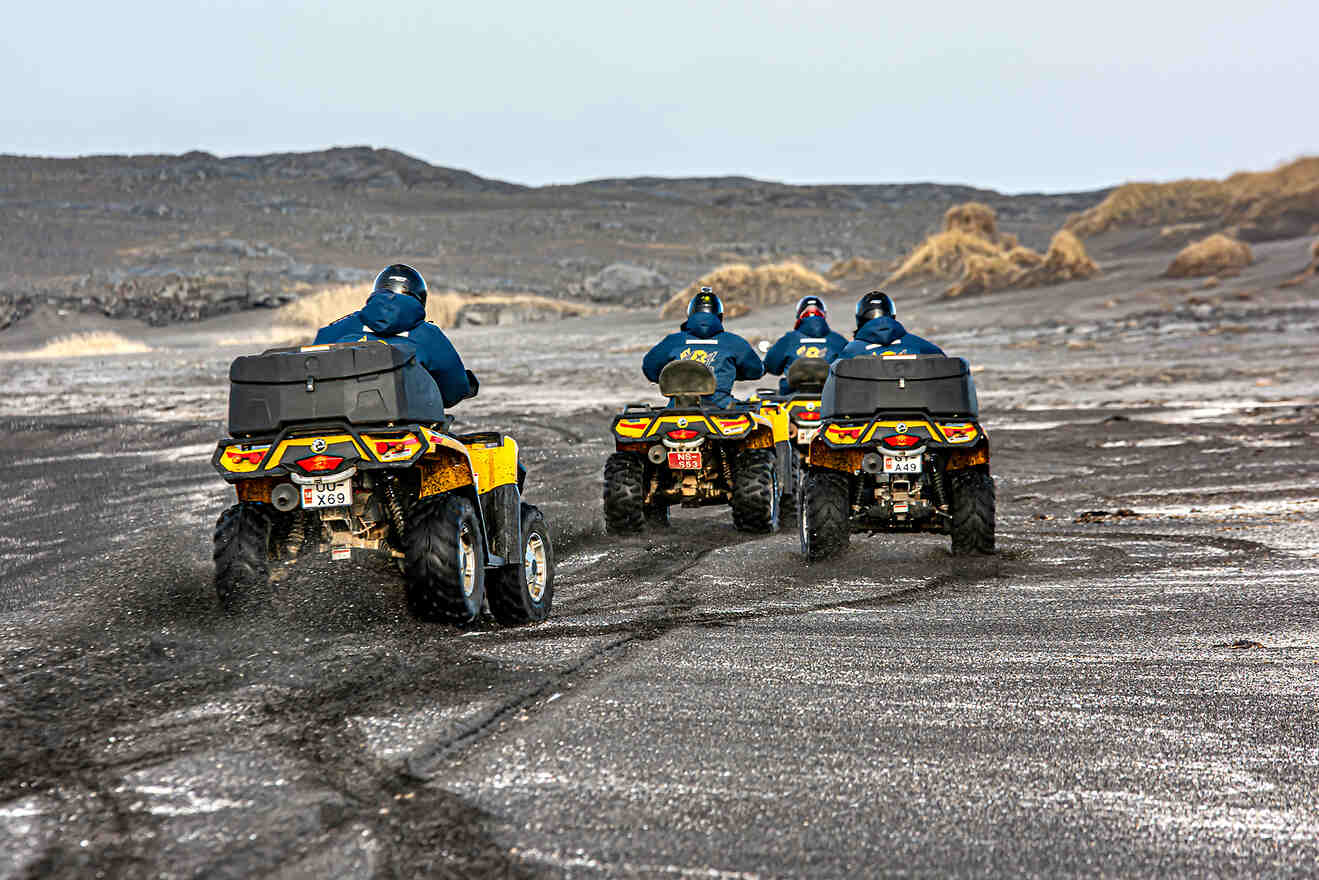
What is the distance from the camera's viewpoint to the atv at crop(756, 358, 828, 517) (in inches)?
425

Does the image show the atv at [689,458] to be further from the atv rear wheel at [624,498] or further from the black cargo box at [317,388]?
the black cargo box at [317,388]

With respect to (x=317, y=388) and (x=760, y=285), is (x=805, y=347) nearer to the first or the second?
(x=317, y=388)

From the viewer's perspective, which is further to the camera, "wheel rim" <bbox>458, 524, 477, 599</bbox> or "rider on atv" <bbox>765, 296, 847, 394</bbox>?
"rider on atv" <bbox>765, 296, 847, 394</bbox>

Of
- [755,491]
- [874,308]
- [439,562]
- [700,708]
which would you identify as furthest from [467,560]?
[874,308]

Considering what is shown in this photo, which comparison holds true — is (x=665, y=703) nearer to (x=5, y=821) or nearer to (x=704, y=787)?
(x=704, y=787)

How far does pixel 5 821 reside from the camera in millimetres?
3617

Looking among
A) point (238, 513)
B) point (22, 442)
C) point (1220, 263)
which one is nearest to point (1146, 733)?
point (238, 513)

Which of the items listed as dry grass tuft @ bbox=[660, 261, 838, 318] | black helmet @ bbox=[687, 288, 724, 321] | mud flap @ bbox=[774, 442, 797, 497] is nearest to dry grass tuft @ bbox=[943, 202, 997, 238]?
dry grass tuft @ bbox=[660, 261, 838, 318]

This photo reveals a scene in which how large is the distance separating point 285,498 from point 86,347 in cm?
3468

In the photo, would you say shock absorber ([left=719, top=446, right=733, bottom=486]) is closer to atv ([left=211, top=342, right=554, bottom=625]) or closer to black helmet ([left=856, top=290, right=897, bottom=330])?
black helmet ([left=856, top=290, right=897, bottom=330])

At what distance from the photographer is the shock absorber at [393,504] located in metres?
6.11

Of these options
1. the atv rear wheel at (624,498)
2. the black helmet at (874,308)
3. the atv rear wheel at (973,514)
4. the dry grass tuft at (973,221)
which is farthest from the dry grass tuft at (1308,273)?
the atv rear wheel at (973,514)

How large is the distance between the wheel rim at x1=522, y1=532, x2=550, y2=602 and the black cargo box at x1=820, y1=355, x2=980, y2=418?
242 cm

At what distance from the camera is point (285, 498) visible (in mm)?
5844
